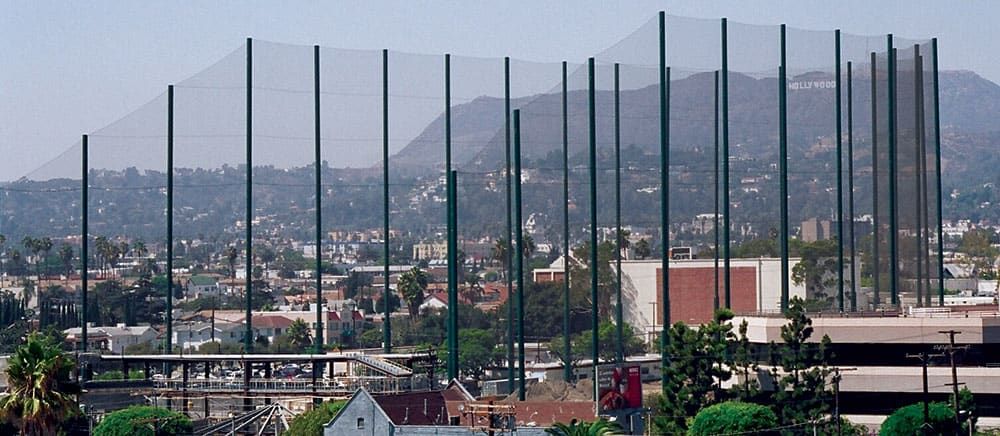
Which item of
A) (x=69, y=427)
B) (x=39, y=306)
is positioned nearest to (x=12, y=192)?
(x=39, y=306)

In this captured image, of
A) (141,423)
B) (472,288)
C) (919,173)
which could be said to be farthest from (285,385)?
(472,288)

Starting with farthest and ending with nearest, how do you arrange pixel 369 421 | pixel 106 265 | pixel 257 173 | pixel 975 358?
pixel 106 265
pixel 257 173
pixel 975 358
pixel 369 421

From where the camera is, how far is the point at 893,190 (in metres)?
63.6

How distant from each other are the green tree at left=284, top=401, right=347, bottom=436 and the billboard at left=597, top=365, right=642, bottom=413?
7443mm

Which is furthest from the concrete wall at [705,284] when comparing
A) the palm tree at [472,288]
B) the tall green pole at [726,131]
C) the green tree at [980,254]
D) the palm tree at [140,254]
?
the green tree at [980,254]

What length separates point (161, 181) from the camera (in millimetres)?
65875

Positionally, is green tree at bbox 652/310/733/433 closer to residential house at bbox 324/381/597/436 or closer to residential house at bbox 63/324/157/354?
residential house at bbox 324/381/597/436

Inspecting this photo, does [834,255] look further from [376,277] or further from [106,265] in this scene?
[106,265]

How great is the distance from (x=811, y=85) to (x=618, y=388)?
20851 millimetres

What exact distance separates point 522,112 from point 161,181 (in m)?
13.6

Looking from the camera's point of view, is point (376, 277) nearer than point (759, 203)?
No

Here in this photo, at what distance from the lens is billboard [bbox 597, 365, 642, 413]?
4962 cm

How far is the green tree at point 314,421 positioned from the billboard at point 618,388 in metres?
7.44

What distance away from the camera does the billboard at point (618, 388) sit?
49.6 m
